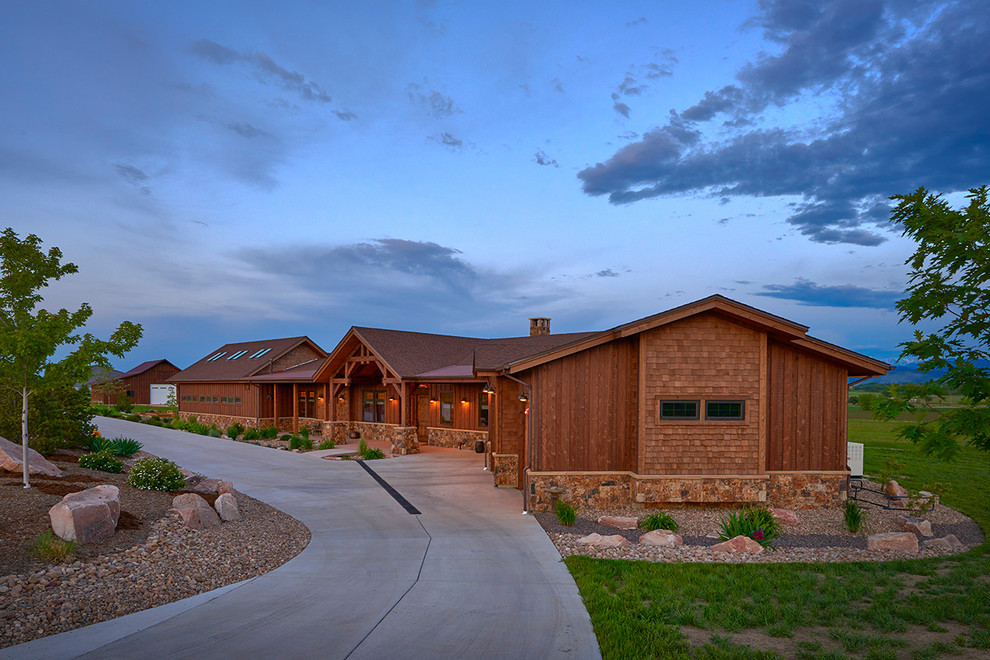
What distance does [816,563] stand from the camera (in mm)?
9195

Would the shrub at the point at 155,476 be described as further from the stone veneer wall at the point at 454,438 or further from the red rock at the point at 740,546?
the stone veneer wall at the point at 454,438

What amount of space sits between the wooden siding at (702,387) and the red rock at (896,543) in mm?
3084

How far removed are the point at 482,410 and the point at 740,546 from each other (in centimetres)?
1468

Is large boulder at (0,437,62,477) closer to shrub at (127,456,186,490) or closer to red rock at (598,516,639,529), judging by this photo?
shrub at (127,456,186,490)

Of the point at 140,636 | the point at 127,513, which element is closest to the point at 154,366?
the point at 127,513

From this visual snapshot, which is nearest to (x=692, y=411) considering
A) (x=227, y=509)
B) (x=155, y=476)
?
(x=227, y=509)

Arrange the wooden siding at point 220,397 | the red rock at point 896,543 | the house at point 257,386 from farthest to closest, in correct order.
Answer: the wooden siding at point 220,397 < the house at point 257,386 < the red rock at point 896,543

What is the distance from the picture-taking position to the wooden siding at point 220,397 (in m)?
33.1

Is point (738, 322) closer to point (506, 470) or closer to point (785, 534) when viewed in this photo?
point (785, 534)

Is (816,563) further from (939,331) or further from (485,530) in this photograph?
(485,530)

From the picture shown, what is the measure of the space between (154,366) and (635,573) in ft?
204

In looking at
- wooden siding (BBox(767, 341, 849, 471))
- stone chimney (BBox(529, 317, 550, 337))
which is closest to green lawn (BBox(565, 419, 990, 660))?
wooden siding (BBox(767, 341, 849, 471))

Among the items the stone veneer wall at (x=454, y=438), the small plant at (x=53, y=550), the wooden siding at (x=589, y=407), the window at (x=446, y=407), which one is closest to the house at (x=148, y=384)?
the stone veneer wall at (x=454, y=438)

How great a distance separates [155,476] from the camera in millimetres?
12539
